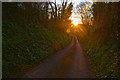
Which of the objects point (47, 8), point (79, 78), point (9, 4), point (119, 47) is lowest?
point (79, 78)

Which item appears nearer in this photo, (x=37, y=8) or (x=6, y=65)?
(x=6, y=65)

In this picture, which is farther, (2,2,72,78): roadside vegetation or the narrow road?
(2,2,72,78): roadside vegetation

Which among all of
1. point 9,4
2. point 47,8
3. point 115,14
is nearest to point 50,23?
point 47,8

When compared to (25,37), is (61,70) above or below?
below

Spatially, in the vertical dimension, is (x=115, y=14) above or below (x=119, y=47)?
above

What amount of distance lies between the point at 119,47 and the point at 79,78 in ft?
14.2

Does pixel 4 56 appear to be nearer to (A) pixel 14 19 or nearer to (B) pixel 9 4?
(A) pixel 14 19

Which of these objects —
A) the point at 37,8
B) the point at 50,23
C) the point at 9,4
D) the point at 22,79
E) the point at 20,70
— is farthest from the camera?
the point at 50,23

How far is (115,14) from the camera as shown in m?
11.2

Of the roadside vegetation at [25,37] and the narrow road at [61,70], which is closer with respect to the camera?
the narrow road at [61,70]

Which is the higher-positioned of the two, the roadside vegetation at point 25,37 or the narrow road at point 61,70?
the roadside vegetation at point 25,37

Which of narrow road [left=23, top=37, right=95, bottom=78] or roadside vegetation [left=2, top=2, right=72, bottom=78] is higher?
roadside vegetation [left=2, top=2, right=72, bottom=78]

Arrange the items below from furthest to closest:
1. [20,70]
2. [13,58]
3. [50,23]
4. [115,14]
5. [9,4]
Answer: [50,23] < [9,4] < [115,14] < [13,58] < [20,70]

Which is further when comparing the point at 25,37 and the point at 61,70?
the point at 25,37
